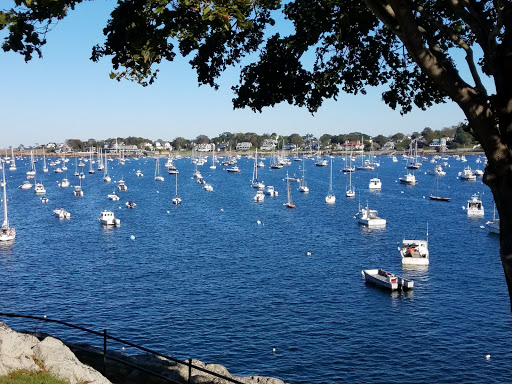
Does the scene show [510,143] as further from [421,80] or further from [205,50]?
[205,50]

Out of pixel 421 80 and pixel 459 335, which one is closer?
pixel 421 80

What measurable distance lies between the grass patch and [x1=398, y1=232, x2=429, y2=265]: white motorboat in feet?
161

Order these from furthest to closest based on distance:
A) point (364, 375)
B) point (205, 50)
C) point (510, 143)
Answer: point (364, 375) → point (205, 50) → point (510, 143)

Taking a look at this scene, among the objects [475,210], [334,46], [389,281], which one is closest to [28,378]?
[334,46]

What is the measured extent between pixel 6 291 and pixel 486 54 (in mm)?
46332

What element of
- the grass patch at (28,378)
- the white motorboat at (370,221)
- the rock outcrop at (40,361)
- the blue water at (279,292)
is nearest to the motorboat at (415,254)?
the blue water at (279,292)

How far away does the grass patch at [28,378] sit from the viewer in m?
10.7

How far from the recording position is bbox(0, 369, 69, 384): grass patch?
10656mm

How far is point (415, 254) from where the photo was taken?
57375 millimetres

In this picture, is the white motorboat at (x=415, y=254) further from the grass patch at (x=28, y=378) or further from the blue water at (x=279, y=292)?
the grass patch at (x=28, y=378)

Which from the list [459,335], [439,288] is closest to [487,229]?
[439,288]

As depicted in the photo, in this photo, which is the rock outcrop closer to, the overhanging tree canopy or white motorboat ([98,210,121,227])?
the overhanging tree canopy

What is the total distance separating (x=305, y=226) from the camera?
270 ft

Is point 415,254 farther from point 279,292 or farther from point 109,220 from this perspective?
point 109,220
